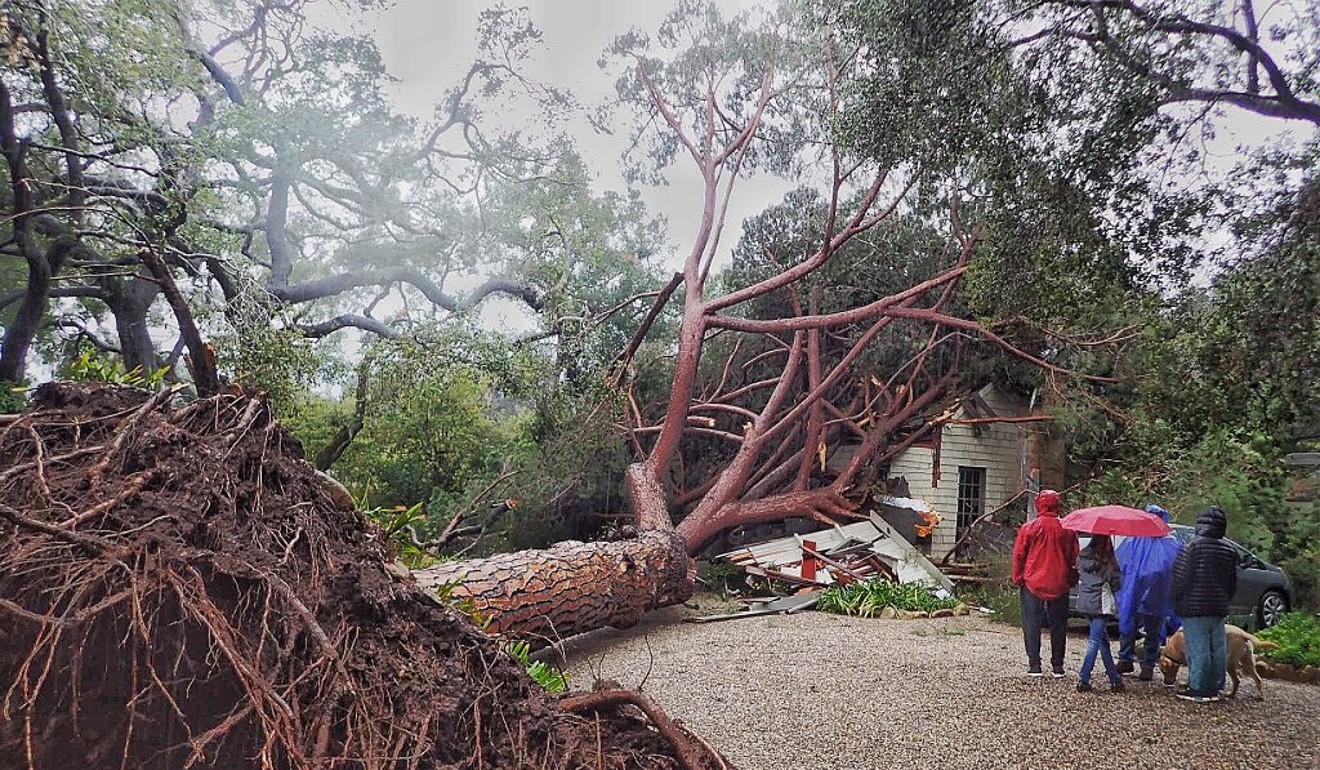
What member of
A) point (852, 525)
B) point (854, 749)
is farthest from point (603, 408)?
point (854, 749)

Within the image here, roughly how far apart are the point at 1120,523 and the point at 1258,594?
169 inches

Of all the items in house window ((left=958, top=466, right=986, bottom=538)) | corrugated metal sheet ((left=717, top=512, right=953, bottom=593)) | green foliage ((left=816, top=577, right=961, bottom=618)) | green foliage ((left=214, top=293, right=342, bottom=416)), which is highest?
green foliage ((left=214, top=293, right=342, bottom=416))

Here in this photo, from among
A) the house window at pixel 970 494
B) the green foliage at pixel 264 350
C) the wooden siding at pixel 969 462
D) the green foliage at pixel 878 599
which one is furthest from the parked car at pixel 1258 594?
the green foliage at pixel 264 350

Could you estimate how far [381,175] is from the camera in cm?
1148

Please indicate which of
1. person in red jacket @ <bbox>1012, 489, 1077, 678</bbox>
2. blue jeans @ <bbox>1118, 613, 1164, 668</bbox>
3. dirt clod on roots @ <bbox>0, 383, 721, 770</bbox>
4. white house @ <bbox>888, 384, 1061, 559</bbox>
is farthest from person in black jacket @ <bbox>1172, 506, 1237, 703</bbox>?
white house @ <bbox>888, 384, 1061, 559</bbox>

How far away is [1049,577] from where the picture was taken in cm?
528

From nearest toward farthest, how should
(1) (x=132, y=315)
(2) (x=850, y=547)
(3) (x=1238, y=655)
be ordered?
(3) (x=1238, y=655)
(1) (x=132, y=315)
(2) (x=850, y=547)

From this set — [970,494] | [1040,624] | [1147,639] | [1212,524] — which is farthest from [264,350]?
[970,494]

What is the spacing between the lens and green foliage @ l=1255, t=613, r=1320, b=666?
5.80 m

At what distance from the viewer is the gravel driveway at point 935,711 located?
3666 millimetres

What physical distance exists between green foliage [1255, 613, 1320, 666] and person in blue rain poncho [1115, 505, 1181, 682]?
139 cm

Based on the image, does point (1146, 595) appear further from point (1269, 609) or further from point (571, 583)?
point (571, 583)

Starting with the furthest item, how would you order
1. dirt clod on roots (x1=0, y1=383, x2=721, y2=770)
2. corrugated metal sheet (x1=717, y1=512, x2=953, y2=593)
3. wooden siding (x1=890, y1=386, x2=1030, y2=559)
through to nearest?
wooden siding (x1=890, y1=386, x2=1030, y2=559), corrugated metal sheet (x1=717, y1=512, x2=953, y2=593), dirt clod on roots (x1=0, y1=383, x2=721, y2=770)

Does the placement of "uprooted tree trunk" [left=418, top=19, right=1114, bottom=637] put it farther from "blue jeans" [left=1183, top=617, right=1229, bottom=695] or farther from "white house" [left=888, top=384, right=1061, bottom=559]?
"blue jeans" [left=1183, top=617, right=1229, bottom=695]
